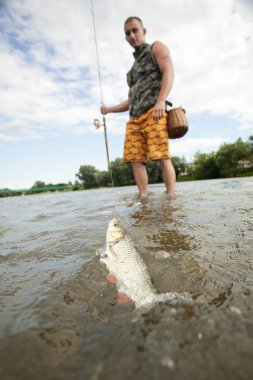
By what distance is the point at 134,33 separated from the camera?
15.6 ft

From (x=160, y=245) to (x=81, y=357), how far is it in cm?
123

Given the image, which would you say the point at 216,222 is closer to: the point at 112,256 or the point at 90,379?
the point at 112,256

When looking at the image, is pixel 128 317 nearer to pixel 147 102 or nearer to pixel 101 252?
pixel 101 252

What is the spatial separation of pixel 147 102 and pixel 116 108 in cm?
144

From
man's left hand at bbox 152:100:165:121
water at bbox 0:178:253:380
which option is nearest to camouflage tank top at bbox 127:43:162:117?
man's left hand at bbox 152:100:165:121

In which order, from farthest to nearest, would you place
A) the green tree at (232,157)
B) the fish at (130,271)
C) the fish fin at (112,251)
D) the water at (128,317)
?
the green tree at (232,157), the fish fin at (112,251), the fish at (130,271), the water at (128,317)

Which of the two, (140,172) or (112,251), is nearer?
(112,251)

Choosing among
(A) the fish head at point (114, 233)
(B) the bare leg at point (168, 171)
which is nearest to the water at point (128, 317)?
(A) the fish head at point (114, 233)

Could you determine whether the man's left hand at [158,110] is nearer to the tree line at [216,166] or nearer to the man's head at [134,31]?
the man's head at [134,31]

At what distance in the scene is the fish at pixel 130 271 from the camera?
1.23 metres

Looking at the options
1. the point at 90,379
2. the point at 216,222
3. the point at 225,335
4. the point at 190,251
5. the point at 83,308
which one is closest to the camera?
the point at 90,379

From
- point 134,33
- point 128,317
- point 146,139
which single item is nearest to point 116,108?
point 146,139

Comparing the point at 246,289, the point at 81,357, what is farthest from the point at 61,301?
the point at 246,289

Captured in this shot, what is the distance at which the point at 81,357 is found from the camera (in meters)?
0.88
